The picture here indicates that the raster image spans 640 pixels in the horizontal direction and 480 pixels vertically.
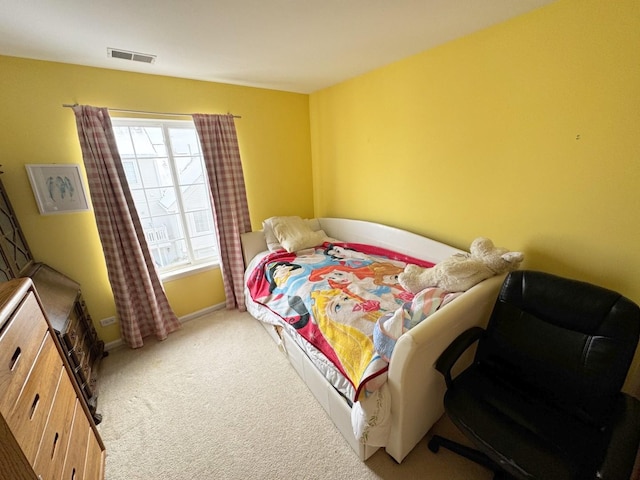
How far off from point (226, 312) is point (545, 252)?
2827mm

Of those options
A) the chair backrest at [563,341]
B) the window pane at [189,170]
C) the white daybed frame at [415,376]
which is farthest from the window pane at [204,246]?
the chair backrest at [563,341]

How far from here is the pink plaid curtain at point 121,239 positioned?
6.24 ft

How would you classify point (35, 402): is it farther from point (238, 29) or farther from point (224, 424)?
point (238, 29)

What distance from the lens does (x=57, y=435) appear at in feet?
3.12

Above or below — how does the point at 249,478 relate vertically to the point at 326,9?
below

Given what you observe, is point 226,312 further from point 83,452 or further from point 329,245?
point 83,452

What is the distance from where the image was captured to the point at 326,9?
1312mm

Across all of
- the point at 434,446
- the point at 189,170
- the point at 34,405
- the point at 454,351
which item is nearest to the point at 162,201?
the point at 189,170

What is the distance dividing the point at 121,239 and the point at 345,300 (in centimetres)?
193

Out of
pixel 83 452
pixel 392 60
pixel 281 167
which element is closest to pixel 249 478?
pixel 83 452

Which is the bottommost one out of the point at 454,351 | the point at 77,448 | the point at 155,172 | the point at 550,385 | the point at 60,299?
the point at 77,448

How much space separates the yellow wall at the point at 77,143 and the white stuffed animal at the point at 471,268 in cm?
201

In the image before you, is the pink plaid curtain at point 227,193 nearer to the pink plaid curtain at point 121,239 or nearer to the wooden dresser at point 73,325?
the pink plaid curtain at point 121,239

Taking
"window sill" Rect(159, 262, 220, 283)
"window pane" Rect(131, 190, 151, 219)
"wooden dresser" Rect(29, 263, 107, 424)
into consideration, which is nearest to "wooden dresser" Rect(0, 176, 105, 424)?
"wooden dresser" Rect(29, 263, 107, 424)
